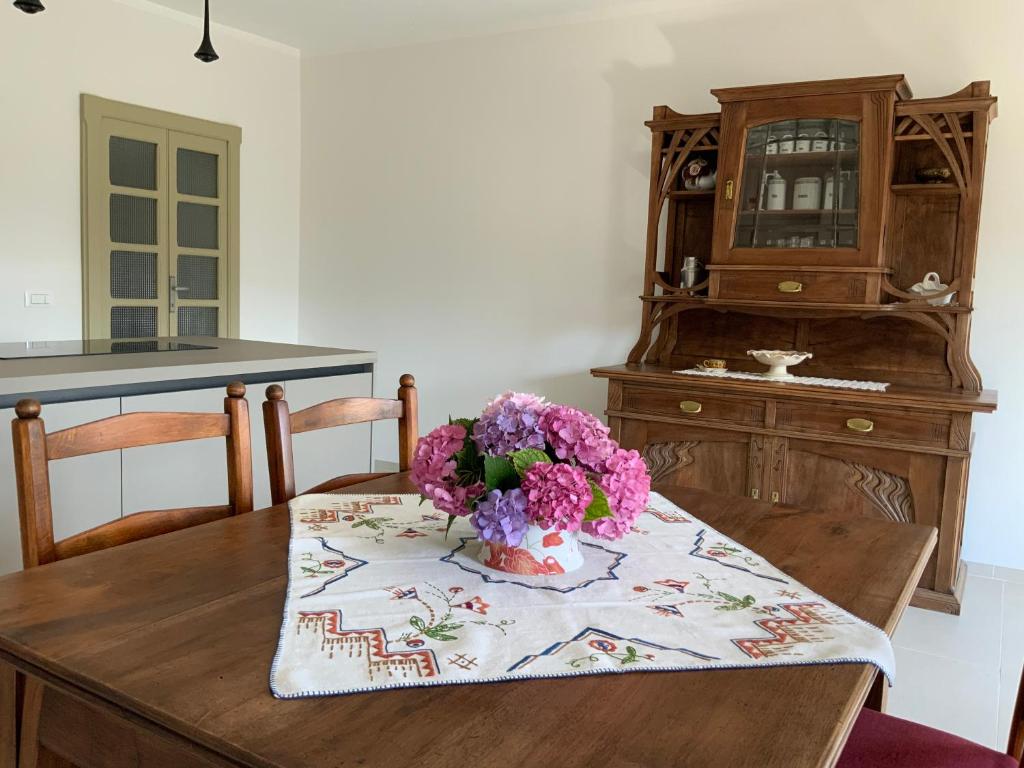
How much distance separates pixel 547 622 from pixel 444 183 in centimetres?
392

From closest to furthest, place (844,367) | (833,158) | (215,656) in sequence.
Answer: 1. (215,656)
2. (833,158)
3. (844,367)

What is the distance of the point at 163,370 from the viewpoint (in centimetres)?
261

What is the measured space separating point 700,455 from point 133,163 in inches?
126

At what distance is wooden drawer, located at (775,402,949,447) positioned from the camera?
10.0 feet

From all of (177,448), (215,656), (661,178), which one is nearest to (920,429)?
(661,178)

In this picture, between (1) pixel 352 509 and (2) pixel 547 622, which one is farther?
(1) pixel 352 509

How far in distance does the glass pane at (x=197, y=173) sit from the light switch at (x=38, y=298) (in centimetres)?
90

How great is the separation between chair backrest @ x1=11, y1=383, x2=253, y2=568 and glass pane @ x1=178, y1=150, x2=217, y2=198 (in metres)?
3.42

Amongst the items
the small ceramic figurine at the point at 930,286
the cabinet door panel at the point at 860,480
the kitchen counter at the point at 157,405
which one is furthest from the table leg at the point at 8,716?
the small ceramic figurine at the point at 930,286

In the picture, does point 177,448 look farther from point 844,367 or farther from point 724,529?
point 844,367

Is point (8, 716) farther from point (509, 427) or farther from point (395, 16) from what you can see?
point (395, 16)

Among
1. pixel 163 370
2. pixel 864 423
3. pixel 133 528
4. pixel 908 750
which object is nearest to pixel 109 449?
pixel 133 528

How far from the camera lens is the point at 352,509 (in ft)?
5.40

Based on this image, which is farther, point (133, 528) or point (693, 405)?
point (693, 405)
